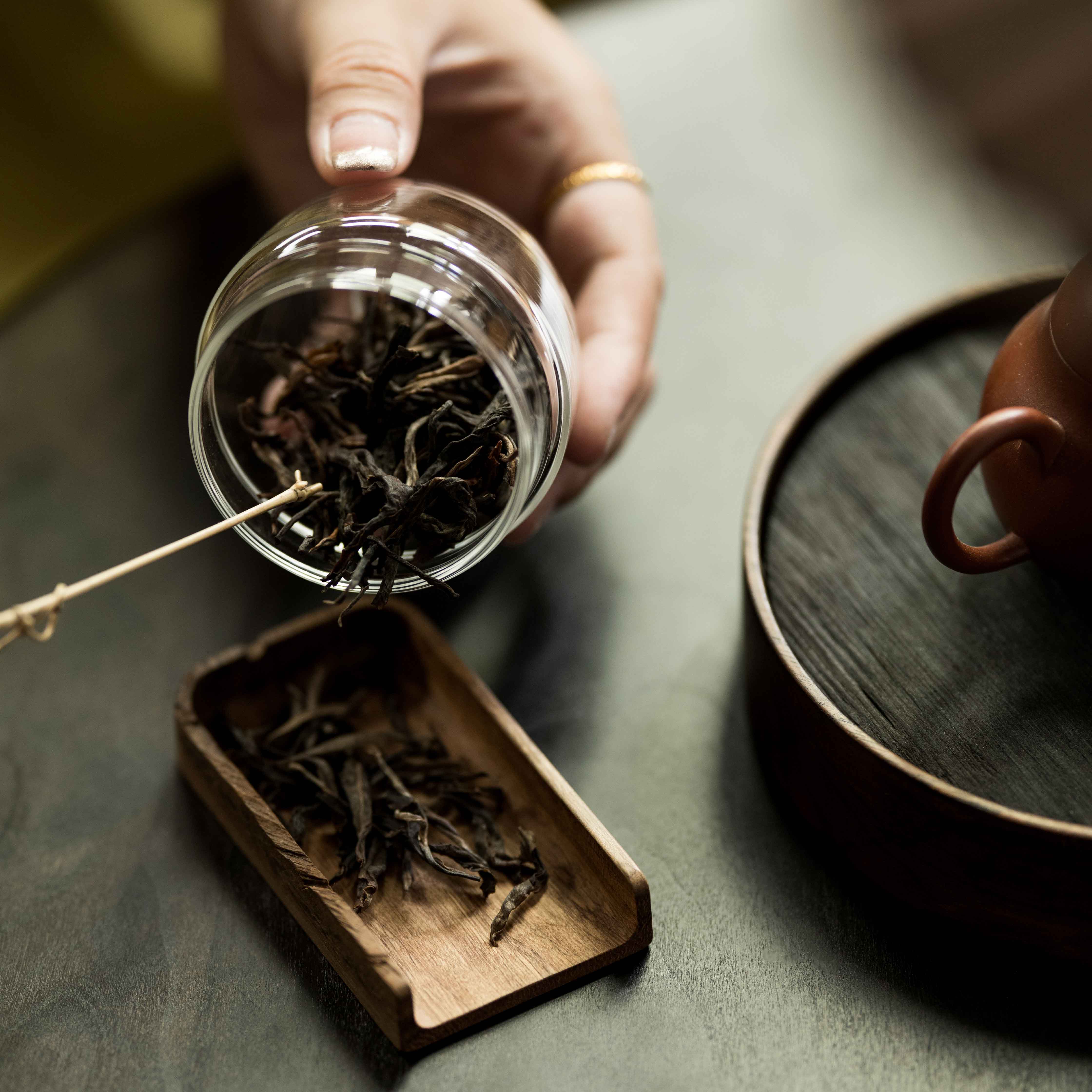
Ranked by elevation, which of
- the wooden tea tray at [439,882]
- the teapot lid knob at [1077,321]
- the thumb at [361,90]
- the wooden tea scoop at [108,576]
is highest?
the thumb at [361,90]

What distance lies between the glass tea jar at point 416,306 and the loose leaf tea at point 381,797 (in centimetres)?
17

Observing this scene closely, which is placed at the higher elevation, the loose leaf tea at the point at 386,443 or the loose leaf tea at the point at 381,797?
Answer: the loose leaf tea at the point at 386,443

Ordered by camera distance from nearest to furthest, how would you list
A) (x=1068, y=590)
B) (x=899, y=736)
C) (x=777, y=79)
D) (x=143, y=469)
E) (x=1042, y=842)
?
(x=1042, y=842), (x=899, y=736), (x=1068, y=590), (x=143, y=469), (x=777, y=79)

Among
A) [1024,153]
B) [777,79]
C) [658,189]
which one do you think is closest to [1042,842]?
[658,189]

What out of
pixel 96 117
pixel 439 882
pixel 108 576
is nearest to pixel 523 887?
pixel 439 882

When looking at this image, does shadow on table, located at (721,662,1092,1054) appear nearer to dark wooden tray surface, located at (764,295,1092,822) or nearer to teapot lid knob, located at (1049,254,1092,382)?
dark wooden tray surface, located at (764,295,1092,822)

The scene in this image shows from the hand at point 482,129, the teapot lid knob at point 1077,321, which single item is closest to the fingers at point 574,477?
the hand at point 482,129

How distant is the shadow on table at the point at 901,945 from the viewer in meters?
0.90

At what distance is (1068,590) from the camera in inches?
40.8

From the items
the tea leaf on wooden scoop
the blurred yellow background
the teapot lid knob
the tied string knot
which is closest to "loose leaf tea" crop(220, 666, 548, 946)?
the tea leaf on wooden scoop

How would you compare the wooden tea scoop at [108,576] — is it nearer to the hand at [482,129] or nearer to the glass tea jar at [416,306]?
the glass tea jar at [416,306]

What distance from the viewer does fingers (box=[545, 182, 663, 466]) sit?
1101mm

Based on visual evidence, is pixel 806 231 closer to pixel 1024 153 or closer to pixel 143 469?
pixel 1024 153

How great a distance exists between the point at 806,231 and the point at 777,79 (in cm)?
38
